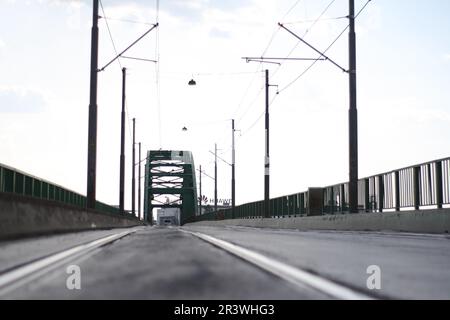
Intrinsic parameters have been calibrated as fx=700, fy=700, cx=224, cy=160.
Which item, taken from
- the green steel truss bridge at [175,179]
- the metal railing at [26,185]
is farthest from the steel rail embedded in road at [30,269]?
the green steel truss bridge at [175,179]

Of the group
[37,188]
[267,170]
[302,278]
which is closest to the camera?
[302,278]

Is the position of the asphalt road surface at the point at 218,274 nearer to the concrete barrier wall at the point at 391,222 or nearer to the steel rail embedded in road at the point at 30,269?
the steel rail embedded in road at the point at 30,269

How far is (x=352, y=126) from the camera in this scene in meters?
28.0

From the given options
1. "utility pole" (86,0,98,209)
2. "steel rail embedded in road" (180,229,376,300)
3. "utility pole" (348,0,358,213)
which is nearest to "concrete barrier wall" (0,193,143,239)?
"steel rail embedded in road" (180,229,376,300)

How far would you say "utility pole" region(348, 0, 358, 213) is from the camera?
2702 centimetres

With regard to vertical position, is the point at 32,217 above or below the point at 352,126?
below

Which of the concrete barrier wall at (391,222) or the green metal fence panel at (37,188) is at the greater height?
the green metal fence panel at (37,188)

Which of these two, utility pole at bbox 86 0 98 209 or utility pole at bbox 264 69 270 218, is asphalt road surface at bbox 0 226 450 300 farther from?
utility pole at bbox 264 69 270 218

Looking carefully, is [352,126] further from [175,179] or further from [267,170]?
[175,179]

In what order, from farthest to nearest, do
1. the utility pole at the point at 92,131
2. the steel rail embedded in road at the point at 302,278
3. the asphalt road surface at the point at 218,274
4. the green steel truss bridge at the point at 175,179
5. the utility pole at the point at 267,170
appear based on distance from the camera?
the green steel truss bridge at the point at 175,179 < the utility pole at the point at 267,170 < the utility pole at the point at 92,131 < the asphalt road surface at the point at 218,274 < the steel rail embedded in road at the point at 302,278

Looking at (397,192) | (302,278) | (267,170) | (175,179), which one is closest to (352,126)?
(397,192)

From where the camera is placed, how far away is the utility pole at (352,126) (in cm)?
2702
